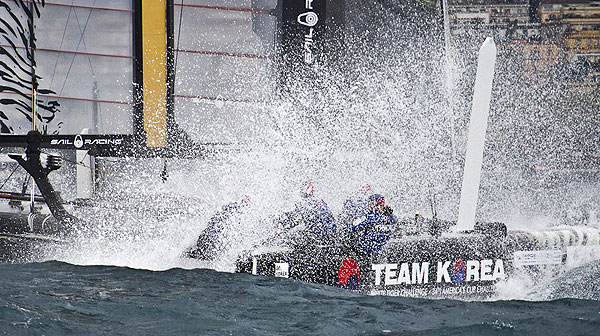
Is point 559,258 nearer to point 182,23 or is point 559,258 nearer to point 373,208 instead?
point 373,208

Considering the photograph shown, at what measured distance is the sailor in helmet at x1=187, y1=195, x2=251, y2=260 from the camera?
4.60 meters

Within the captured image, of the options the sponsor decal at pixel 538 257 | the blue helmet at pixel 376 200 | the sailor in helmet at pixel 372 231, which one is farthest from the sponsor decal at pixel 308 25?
the sponsor decal at pixel 538 257

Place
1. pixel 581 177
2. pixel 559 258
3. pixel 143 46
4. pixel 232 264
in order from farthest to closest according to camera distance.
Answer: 1. pixel 581 177
2. pixel 143 46
3. pixel 559 258
4. pixel 232 264

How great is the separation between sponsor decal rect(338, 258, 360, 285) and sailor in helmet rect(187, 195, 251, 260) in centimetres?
79

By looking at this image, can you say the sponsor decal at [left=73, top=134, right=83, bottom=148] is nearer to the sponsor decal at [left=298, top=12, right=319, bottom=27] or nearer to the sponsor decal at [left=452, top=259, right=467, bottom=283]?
the sponsor decal at [left=298, top=12, right=319, bottom=27]

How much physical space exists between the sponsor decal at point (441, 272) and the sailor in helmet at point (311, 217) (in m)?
0.41

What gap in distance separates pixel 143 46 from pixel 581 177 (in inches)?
455

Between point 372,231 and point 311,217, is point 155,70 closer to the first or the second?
point 311,217

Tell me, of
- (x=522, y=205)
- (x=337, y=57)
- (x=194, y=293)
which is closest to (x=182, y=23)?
(x=337, y=57)

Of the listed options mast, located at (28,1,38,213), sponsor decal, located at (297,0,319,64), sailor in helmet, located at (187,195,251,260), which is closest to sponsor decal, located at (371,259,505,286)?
sailor in helmet, located at (187,195,251,260)

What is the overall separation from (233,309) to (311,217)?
52.7 inches

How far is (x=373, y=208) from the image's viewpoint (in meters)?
4.77

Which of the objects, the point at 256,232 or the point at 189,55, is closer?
the point at 256,232

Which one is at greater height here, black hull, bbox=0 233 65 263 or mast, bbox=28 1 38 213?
mast, bbox=28 1 38 213
